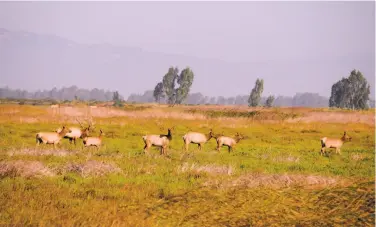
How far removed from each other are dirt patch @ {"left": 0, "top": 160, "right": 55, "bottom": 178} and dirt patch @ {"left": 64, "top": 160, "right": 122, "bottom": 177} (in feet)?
3.04

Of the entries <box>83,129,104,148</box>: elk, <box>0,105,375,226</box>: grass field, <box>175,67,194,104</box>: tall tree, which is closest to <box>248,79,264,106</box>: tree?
<box>175,67,194,104</box>: tall tree

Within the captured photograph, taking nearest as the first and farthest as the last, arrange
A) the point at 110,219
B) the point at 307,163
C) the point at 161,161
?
the point at 110,219 < the point at 161,161 < the point at 307,163

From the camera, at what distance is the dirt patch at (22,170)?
11844 millimetres

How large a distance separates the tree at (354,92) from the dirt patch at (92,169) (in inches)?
4220

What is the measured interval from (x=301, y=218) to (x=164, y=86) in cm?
12452

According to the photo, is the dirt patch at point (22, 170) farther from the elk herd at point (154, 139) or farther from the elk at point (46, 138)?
the elk at point (46, 138)

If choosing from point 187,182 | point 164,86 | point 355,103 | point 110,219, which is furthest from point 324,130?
point 164,86

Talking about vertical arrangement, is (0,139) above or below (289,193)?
below

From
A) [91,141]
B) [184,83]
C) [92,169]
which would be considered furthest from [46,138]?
[184,83]

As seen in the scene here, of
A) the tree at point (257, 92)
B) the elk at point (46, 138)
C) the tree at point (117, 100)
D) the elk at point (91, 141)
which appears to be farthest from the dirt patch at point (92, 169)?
the tree at point (257, 92)

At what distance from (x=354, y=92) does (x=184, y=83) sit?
51776 millimetres

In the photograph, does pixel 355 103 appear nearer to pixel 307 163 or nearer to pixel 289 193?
pixel 307 163

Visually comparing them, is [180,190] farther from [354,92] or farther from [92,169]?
[354,92]

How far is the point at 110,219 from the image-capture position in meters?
7.27
